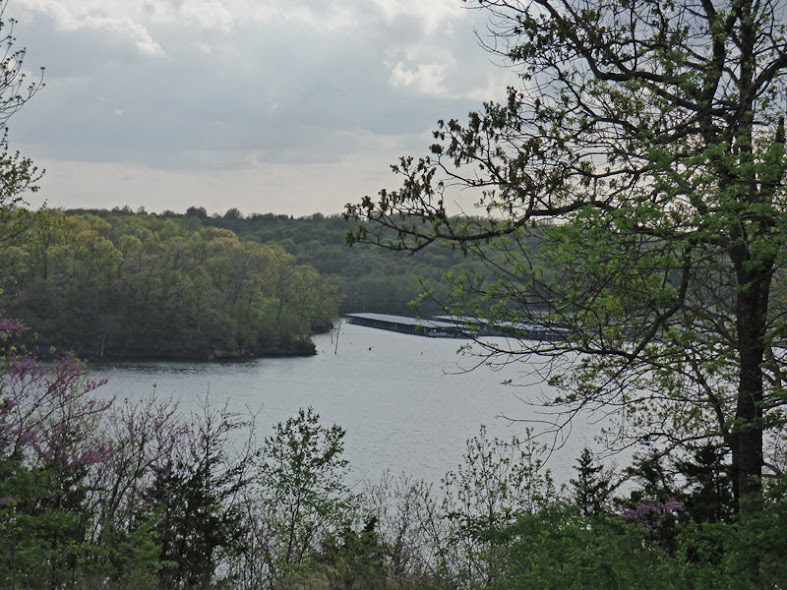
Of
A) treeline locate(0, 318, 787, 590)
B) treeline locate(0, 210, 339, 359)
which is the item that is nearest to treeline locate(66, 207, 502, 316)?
treeline locate(0, 210, 339, 359)

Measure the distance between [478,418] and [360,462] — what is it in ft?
41.0

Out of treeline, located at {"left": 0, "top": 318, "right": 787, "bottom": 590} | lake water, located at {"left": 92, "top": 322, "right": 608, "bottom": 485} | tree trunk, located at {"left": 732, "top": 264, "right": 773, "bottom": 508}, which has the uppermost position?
tree trunk, located at {"left": 732, "top": 264, "right": 773, "bottom": 508}

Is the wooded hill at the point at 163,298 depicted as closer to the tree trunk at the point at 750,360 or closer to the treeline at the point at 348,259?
the treeline at the point at 348,259

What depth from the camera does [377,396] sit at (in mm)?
43938

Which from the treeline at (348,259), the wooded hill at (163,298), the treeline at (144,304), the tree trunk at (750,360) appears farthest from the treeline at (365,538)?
the treeline at (348,259)

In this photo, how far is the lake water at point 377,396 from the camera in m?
28.8

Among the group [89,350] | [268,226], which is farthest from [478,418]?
[268,226]

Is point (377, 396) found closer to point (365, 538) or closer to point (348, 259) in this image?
point (365, 538)

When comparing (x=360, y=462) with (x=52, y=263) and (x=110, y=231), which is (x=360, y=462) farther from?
(x=110, y=231)

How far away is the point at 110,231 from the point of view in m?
83.1

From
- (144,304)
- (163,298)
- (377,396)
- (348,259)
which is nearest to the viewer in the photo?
(377,396)

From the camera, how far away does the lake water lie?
94.6 feet

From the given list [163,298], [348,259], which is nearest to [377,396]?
[163,298]

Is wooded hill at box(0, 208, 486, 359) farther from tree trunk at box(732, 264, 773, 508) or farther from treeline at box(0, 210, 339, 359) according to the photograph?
tree trunk at box(732, 264, 773, 508)
